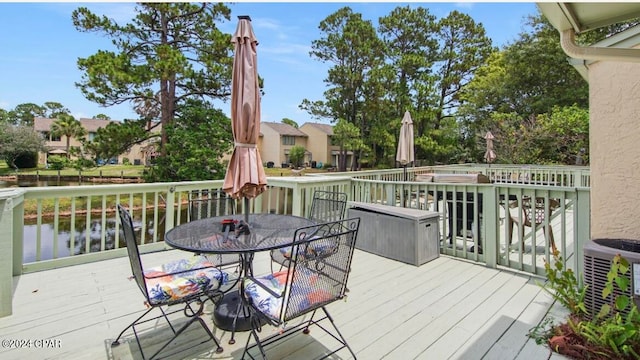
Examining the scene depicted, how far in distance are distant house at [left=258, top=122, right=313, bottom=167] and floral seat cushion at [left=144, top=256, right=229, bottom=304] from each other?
3402cm

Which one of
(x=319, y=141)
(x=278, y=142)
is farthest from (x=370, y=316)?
(x=319, y=141)

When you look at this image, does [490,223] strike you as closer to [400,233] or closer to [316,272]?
[400,233]

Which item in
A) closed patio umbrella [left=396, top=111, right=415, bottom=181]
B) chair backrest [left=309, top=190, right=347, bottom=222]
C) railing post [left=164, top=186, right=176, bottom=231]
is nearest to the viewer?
chair backrest [left=309, top=190, right=347, bottom=222]

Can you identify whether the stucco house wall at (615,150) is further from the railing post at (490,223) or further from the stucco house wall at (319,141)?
the stucco house wall at (319,141)

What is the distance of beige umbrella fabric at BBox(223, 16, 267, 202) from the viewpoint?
105 inches

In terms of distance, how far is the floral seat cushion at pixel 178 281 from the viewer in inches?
80.7

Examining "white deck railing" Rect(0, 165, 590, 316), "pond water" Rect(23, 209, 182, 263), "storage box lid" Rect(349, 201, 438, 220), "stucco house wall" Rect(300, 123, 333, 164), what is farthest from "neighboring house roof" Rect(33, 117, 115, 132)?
"storage box lid" Rect(349, 201, 438, 220)

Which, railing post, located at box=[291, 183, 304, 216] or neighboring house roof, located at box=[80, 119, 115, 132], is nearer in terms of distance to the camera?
railing post, located at box=[291, 183, 304, 216]

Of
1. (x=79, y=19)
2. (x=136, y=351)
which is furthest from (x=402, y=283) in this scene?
(x=79, y=19)

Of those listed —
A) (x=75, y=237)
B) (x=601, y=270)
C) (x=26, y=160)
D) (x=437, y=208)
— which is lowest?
(x=75, y=237)

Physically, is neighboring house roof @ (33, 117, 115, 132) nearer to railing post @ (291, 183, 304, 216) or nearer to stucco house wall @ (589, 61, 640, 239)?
railing post @ (291, 183, 304, 216)

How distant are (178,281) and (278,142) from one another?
34.3 metres

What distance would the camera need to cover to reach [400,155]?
7738 millimetres

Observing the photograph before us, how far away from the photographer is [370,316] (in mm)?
2635
